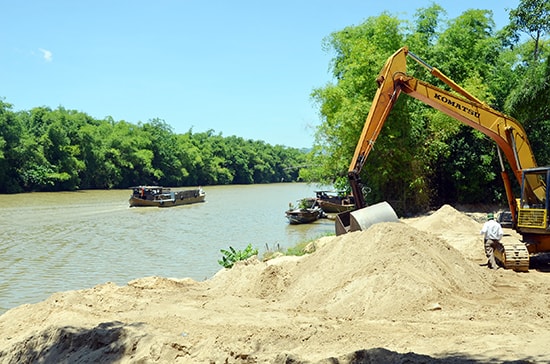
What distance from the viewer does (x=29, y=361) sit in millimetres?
7824

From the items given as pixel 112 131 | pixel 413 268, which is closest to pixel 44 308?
pixel 413 268

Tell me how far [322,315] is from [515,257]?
617cm

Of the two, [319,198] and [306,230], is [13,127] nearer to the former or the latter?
[319,198]

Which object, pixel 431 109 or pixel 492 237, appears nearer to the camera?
pixel 492 237

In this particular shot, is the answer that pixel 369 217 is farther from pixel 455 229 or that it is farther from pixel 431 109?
pixel 431 109

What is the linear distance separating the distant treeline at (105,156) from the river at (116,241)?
8959 millimetres

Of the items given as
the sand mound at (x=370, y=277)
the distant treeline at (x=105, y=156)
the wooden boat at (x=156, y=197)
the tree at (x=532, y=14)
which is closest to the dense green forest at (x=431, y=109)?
the tree at (x=532, y=14)

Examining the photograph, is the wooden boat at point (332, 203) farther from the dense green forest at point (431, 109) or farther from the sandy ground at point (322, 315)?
the sandy ground at point (322, 315)

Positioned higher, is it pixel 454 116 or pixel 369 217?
pixel 454 116

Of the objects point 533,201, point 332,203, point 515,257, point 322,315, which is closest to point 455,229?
point 533,201

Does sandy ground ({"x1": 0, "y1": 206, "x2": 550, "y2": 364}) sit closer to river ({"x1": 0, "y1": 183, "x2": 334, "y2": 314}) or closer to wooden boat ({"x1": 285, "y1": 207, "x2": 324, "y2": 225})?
river ({"x1": 0, "y1": 183, "x2": 334, "y2": 314})

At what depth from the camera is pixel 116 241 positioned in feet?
87.0

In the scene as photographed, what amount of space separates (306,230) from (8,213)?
2158cm

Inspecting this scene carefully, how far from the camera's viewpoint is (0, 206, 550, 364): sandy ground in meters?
6.98
